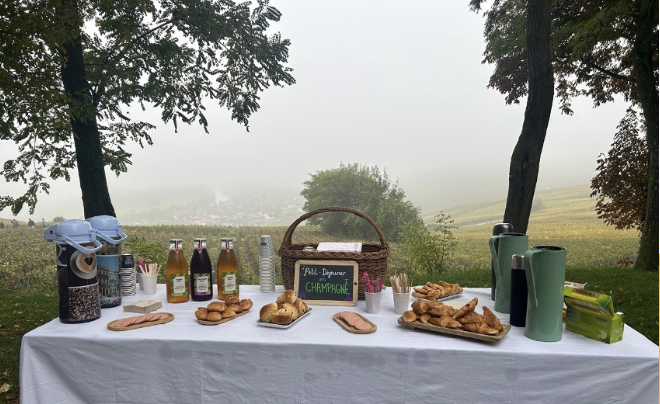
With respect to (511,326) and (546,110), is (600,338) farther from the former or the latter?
(546,110)

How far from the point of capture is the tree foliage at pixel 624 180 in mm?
7636

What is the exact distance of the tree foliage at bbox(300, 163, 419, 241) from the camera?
14.1 m

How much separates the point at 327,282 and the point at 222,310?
0.50 metres

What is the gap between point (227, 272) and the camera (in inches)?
77.6

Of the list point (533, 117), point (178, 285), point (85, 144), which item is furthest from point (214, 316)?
point (85, 144)

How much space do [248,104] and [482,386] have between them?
5.59 meters

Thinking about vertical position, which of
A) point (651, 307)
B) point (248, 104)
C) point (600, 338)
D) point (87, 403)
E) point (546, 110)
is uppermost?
point (248, 104)

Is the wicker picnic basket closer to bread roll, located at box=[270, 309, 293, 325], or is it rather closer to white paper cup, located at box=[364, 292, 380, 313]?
white paper cup, located at box=[364, 292, 380, 313]

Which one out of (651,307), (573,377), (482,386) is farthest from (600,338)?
(651,307)

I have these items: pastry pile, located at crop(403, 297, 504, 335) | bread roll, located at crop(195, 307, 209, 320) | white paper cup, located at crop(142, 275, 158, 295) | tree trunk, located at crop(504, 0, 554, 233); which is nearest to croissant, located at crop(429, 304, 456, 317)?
pastry pile, located at crop(403, 297, 504, 335)

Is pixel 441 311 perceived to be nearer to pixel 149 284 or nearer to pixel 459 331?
pixel 459 331

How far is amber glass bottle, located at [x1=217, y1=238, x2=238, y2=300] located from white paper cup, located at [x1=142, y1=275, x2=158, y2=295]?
46 centimetres

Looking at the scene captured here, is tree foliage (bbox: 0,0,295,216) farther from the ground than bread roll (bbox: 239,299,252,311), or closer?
farther from the ground

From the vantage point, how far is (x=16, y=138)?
18.0ft
